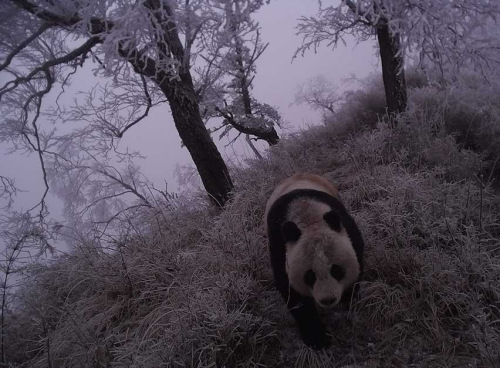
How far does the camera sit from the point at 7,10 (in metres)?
4.06

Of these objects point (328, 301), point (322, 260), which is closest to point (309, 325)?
point (328, 301)

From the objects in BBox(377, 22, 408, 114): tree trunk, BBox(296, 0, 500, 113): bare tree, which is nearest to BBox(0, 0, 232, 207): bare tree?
BBox(296, 0, 500, 113): bare tree

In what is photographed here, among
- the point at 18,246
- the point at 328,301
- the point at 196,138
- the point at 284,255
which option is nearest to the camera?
the point at 328,301

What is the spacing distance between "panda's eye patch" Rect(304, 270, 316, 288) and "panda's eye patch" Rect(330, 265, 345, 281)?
0.14 m

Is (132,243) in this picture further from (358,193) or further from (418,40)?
(418,40)

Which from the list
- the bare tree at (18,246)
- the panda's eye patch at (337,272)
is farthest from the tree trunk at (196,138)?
the panda's eye patch at (337,272)

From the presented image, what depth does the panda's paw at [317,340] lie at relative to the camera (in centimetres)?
256

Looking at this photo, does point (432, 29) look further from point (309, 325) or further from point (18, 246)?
point (18, 246)

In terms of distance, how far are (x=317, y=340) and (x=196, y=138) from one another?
3753mm

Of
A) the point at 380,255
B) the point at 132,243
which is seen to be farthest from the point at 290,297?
the point at 132,243

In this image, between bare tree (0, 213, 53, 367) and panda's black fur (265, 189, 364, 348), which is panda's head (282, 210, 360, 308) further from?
bare tree (0, 213, 53, 367)

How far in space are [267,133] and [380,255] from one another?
7.70 metres

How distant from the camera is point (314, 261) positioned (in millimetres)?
2400

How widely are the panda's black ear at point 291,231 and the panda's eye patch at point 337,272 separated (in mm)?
366
